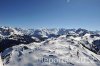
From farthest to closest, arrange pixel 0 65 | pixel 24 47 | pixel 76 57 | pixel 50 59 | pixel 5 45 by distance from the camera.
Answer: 1. pixel 5 45
2. pixel 24 47
3. pixel 76 57
4. pixel 50 59
5. pixel 0 65

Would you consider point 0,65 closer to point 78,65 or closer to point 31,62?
point 31,62

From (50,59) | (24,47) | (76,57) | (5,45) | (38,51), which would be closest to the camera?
(50,59)

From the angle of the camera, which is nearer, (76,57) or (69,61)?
(69,61)

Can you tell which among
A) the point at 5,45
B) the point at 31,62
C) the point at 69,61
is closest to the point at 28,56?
the point at 31,62

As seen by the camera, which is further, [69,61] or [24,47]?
[24,47]

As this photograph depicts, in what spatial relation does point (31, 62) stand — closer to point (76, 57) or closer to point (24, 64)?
point (24, 64)

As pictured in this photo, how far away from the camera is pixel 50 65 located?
3033cm

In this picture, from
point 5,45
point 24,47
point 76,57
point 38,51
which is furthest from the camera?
point 5,45

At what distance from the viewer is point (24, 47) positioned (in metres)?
42.0

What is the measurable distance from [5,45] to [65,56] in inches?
5475

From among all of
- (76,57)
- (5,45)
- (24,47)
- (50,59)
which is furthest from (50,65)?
(5,45)

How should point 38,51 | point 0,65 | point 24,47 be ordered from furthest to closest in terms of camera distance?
point 24,47 → point 38,51 → point 0,65

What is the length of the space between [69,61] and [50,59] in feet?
13.9

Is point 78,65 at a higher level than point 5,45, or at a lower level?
higher
